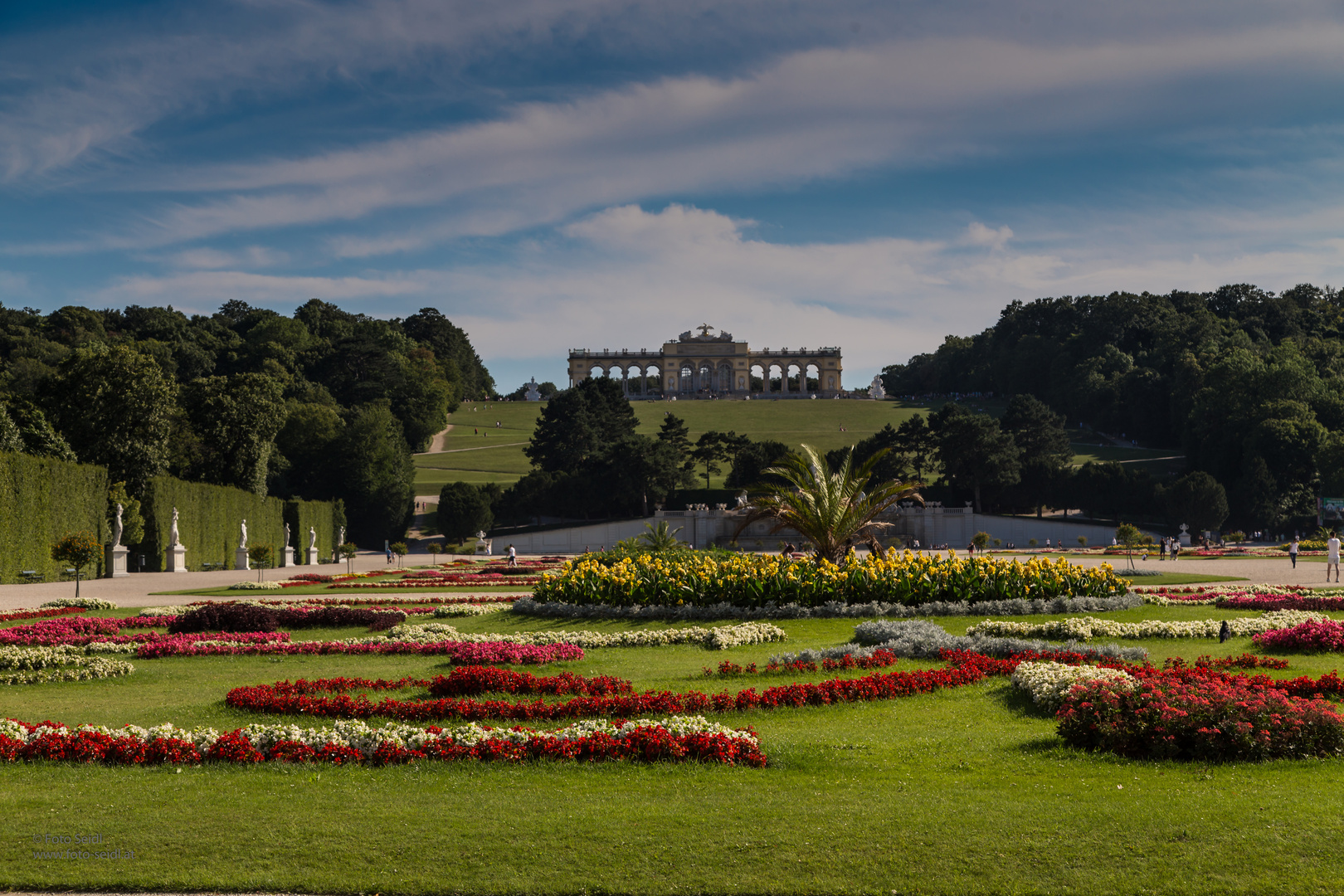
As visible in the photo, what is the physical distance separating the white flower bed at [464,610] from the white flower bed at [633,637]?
355 cm

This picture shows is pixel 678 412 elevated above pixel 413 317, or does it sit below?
below

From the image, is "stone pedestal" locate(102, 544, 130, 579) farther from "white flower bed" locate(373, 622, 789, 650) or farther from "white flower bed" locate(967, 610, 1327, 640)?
"white flower bed" locate(967, 610, 1327, 640)

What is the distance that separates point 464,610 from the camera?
1961 centimetres

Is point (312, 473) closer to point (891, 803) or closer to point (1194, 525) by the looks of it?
point (1194, 525)

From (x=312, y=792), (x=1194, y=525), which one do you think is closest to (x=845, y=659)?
(x=312, y=792)

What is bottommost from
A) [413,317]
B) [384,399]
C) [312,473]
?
[312,473]

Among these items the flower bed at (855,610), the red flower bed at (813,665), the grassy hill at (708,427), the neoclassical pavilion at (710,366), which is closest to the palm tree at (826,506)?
the flower bed at (855,610)

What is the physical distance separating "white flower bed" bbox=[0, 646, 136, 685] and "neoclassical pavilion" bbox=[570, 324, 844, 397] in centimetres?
14423

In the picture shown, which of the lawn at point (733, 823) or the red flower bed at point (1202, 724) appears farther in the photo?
the red flower bed at point (1202, 724)

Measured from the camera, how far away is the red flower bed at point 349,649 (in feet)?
42.8

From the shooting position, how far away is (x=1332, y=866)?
540cm

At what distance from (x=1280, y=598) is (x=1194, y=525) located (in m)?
52.8

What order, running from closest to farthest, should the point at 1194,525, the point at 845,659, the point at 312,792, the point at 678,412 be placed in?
the point at 312,792 → the point at 845,659 → the point at 1194,525 → the point at 678,412

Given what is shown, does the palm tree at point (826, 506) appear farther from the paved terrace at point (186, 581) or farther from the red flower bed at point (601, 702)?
the paved terrace at point (186, 581)
